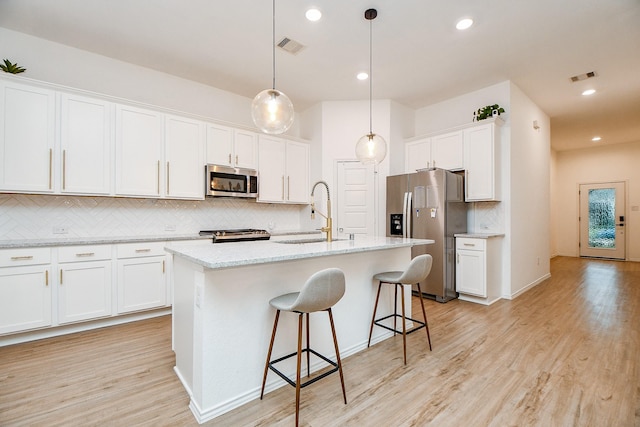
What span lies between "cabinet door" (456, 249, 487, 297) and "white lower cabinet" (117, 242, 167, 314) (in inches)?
150

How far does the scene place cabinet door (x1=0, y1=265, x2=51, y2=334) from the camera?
8.75ft

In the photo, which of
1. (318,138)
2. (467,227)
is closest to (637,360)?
(467,227)

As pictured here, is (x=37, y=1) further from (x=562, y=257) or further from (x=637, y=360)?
(x=562, y=257)

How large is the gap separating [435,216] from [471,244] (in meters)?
0.61

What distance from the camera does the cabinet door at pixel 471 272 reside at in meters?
3.97

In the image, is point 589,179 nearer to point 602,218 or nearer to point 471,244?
point 602,218

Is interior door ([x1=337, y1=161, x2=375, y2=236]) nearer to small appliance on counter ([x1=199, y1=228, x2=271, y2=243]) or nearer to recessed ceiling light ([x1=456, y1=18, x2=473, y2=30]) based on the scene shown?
small appliance on counter ([x1=199, y1=228, x2=271, y2=243])

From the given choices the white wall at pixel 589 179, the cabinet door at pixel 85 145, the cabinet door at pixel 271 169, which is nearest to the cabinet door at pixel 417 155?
the cabinet door at pixel 271 169

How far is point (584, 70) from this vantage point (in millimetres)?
3926

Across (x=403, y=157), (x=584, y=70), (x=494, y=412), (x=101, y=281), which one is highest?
(x=584, y=70)

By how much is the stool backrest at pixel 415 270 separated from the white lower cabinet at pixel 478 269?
1920 mm


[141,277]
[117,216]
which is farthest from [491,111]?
[117,216]

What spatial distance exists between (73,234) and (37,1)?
2226 millimetres

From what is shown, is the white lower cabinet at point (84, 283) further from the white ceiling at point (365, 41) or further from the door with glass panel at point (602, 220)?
the door with glass panel at point (602, 220)
